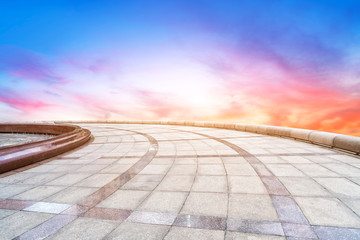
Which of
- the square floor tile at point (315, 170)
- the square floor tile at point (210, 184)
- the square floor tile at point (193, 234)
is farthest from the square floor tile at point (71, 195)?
the square floor tile at point (315, 170)

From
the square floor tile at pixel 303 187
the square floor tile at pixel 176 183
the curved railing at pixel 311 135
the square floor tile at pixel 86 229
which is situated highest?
the curved railing at pixel 311 135

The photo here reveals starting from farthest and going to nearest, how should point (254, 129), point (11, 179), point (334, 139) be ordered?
point (254, 129) < point (334, 139) < point (11, 179)

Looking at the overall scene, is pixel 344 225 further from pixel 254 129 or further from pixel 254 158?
pixel 254 129

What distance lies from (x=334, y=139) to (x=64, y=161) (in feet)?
31.9

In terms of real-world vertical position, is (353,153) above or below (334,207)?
above

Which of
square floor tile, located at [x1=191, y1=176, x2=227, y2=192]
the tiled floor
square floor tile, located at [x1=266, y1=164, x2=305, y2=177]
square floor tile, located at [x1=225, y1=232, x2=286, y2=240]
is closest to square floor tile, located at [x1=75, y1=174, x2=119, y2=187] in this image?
the tiled floor

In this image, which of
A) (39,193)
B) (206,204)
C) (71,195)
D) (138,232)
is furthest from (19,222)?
(206,204)

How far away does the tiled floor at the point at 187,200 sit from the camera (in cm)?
227

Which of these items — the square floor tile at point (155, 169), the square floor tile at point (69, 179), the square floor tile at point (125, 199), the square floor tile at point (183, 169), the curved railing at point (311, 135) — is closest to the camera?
the square floor tile at point (125, 199)

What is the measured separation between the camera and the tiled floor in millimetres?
2271

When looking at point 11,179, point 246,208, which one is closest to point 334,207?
point 246,208

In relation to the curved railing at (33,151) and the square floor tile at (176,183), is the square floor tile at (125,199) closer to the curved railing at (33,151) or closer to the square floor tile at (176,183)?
the square floor tile at (176,183)

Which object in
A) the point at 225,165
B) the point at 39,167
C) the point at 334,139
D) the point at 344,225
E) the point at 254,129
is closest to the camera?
the point at 344,225

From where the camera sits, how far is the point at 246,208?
270 cm
